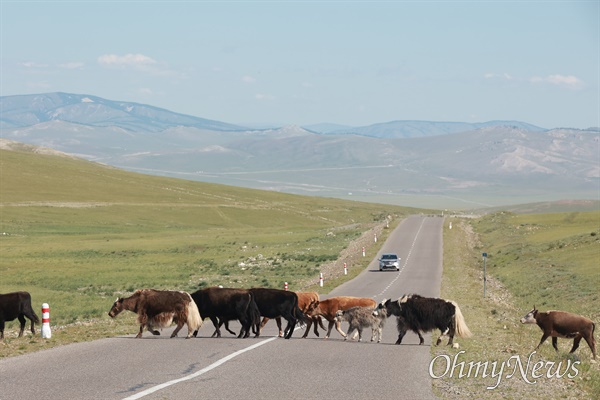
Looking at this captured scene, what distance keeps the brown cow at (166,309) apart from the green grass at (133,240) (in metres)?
3.09

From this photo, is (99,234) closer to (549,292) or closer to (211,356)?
(549,292)

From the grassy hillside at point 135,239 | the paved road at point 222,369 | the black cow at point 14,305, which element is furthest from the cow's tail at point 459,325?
the grassy hillside at point 135,239

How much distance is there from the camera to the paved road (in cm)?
1609

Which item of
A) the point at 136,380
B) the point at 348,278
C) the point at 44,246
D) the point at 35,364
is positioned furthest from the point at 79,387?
the point at 44,246

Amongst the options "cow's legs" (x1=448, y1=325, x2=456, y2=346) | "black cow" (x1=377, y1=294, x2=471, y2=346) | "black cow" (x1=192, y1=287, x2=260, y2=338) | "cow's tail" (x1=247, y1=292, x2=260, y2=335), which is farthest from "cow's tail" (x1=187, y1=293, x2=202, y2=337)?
"cow's legs" (x1=448, y1=325, x2=456, y2=346)

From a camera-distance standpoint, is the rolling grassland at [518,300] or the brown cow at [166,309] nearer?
the rolling grassland at [518,300]

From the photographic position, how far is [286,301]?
25.5 metres

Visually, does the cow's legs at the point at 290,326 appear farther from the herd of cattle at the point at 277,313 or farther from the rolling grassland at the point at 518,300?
the rolling grassland at the point at 518,300

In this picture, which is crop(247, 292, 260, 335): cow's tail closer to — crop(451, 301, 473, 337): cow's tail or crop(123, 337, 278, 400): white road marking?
crop(123, 337, 278, 400): white road marking

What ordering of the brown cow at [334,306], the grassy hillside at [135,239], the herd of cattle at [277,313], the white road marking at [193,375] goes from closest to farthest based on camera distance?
the white road marking at [193,375], the herd of cattle at [277,313], the brown cow at [334,306], the grassy hillside at [135,239]

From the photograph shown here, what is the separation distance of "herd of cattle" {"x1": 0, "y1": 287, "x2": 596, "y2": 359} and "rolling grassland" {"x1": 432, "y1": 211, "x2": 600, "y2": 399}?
0.76 metres

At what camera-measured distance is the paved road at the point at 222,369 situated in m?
16.1

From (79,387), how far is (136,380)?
1096 mm

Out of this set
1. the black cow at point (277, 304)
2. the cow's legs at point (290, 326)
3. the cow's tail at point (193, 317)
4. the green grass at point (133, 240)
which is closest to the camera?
the cow's tail at point (193, 317)
